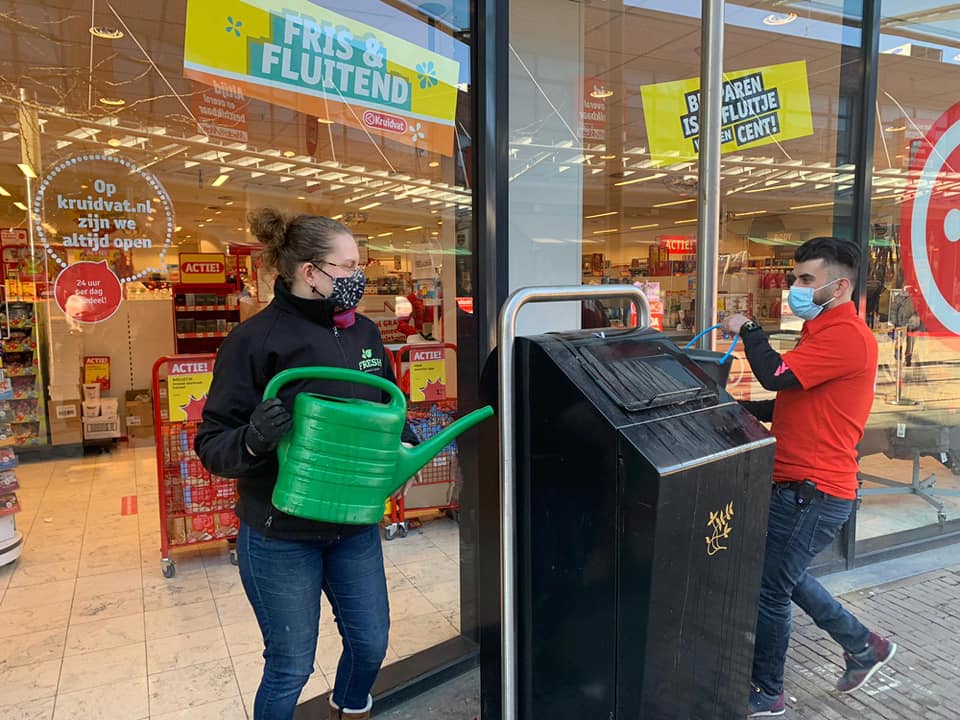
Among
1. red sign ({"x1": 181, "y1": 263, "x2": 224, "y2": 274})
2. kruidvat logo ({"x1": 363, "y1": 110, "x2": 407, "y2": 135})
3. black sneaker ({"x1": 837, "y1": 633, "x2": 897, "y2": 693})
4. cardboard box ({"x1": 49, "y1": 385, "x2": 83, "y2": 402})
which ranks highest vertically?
kruidvat logo ({"x1": 363, "y1": 110, "x2": 407, "y2": 135})

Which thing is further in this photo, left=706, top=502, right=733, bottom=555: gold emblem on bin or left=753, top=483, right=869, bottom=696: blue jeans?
left=753, top=483, right=869, bottom=696: blue jeans

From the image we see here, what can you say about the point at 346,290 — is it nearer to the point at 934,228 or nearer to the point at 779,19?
the point at 779,19

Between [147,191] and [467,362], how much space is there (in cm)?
202

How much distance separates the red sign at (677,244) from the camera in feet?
16.3

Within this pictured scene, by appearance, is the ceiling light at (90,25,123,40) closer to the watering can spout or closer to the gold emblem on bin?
the watering can spout

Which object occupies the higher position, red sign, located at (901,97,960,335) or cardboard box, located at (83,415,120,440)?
red sign, located at (901,97,960,335)

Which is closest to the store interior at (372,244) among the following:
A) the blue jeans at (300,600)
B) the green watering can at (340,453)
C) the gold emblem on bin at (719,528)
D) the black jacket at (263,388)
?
the blue jeans at (300,600)

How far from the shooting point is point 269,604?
1.68m

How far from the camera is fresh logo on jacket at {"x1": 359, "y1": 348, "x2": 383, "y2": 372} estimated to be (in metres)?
1.84

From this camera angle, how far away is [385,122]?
2916 mm

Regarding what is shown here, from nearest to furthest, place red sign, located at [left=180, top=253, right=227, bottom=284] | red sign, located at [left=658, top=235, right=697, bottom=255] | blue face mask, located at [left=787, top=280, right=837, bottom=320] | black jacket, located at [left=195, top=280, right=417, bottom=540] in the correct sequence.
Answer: black jacket, located at [left=195, top=280, right=417, bottom=540] → blue face mask, located at [left=787, top=280, right=837, bottom=320] → red sign, located at [left=658, top=235, right=697, bottom=255] → red sign, located at [left=180, top=253, right=227, bottom=284]

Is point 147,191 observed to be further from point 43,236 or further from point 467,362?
point 467,362

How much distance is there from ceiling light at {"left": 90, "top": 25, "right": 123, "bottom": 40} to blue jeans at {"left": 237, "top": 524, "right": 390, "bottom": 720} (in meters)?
4.98

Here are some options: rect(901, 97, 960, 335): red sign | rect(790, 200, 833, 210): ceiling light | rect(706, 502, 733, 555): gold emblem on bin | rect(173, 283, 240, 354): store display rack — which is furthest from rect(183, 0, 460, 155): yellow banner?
rect(173, 283, 240, 354): store display rack
